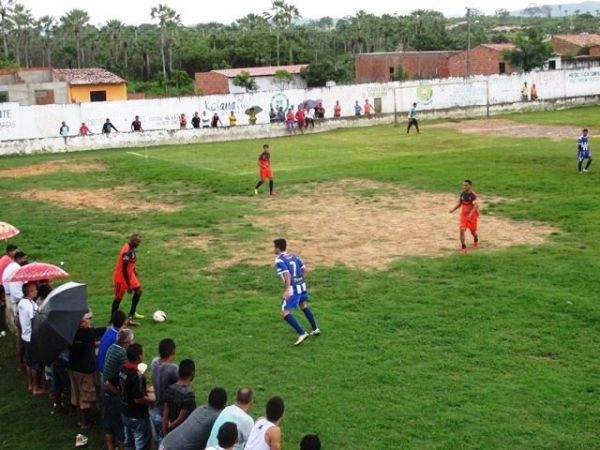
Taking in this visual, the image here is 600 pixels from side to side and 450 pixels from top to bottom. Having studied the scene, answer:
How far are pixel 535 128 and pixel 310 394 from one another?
1249 inches

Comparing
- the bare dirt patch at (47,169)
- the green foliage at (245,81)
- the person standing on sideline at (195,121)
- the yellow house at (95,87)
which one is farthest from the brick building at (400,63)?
the bare dirt patch at (47,169)

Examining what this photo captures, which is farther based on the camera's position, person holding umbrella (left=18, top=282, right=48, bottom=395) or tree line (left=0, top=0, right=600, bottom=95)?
tree line (left=0, top=0, right=600, bottom=95)

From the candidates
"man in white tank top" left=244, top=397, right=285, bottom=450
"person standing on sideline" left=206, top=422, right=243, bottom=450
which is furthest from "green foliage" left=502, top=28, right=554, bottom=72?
"person standing on sideline" left=206, top=422, right=243, bottom=450

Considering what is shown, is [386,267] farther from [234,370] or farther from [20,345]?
[20,345]

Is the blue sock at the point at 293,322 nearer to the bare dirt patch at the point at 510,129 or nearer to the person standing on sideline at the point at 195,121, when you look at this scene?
the bare dirt patch at the point at 510,129

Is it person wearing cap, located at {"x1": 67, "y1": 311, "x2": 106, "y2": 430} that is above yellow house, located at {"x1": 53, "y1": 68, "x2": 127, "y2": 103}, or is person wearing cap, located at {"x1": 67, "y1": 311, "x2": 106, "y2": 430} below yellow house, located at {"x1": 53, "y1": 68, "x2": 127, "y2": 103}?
below

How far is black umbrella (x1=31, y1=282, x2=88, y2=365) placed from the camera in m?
10.4

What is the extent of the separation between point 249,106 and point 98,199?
23751mm

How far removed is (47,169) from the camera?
108 ft

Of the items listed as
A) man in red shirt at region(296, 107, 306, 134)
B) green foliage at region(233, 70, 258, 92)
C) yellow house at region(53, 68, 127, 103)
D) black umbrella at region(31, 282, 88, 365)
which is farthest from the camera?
green foliage at region(233, 70, 258, 92)

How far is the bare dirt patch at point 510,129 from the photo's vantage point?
121 feet

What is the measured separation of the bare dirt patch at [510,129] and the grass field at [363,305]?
7.86 m

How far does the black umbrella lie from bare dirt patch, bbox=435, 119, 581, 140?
28.0 metres

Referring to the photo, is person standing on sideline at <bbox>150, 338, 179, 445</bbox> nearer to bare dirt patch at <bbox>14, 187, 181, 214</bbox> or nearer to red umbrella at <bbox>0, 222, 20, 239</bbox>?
red umbrella at <bbox>0, 222, 20, 239</bbox>
